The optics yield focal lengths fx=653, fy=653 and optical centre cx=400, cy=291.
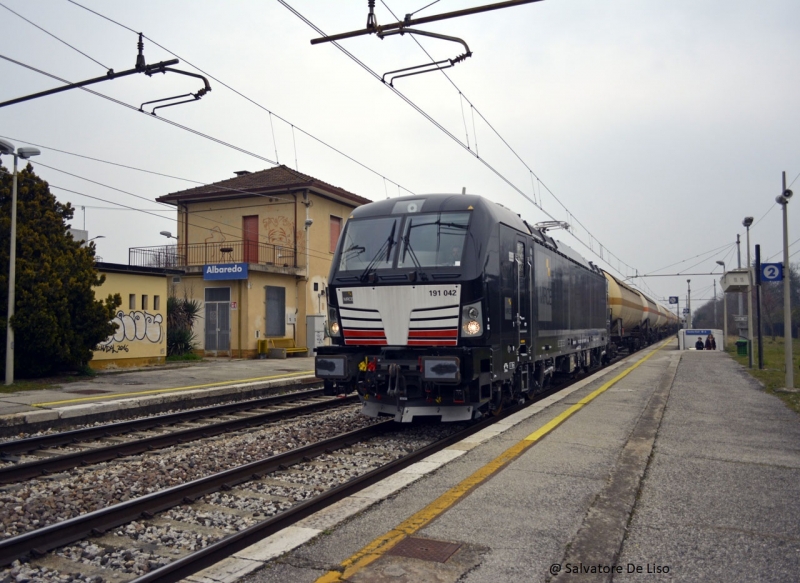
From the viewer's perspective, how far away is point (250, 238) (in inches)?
1164

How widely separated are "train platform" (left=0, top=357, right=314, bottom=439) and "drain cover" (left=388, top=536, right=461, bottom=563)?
8098 mm

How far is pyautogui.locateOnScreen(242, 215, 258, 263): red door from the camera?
29.2 metres

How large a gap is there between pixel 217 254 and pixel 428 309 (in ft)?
74.1

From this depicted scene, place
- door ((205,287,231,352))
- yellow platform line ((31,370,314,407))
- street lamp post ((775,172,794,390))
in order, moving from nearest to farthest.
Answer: yellow platform line ((31,370,314,407)), street lamp post ((775,172,794,390)), door ((205,287,231,352))

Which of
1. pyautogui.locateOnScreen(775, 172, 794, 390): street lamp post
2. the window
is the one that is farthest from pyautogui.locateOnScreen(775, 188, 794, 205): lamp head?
the window

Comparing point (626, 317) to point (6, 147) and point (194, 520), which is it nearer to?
point (6, 147)

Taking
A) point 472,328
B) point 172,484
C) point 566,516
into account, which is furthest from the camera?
point 472,328

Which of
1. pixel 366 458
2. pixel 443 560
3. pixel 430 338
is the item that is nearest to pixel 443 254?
pixel 430 338

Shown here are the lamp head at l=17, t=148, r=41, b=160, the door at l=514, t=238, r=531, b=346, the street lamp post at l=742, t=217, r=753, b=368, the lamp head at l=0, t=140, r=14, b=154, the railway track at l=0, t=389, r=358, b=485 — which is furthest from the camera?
the street lamp post at l=742, t=217, r=753, b=368

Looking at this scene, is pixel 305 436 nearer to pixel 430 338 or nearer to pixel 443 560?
pixel 430 338

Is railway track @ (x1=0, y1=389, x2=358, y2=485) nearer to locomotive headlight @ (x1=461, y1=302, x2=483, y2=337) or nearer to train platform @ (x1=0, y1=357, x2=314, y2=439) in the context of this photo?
train platform @ (x1=0, y1=357, x2=314, y2=439)

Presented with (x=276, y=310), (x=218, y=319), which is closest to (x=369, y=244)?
(x=218, y=319)

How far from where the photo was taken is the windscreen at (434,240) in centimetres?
873

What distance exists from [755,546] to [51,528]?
4.99 meters
